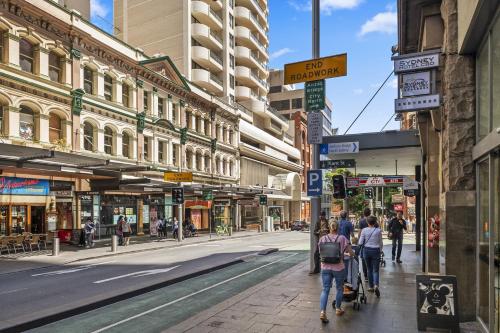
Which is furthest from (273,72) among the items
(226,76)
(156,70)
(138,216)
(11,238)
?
(11,238)

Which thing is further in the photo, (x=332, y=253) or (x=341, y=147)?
(x=341, y=147)

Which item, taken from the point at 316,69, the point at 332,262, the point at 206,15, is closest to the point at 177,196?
the point at 316,69

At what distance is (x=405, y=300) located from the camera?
894 cm

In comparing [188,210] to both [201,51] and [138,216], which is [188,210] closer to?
[138,216]

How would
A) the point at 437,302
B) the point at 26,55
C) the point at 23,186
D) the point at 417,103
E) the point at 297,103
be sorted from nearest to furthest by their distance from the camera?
1. the point at 437,302
2. the point at 417,103
3. the point at 23,186
4. the point at 26,55
5. the point at 297,103

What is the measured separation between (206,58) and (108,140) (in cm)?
2066

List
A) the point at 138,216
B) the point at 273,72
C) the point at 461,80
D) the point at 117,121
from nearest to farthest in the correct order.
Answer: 1. the point at 461,80
2. the point at 117,121
3. the point at 138,216
4. the point at 273,72

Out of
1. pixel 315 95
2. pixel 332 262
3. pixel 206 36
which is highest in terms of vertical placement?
pixel 206 36

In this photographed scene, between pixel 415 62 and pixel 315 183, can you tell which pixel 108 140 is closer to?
pixel 315 183

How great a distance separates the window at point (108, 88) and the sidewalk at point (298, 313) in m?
21.8

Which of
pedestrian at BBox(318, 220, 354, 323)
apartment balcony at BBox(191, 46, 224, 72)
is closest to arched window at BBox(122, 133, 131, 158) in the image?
apartment balcony at BBox(191, 46, 224, 72)

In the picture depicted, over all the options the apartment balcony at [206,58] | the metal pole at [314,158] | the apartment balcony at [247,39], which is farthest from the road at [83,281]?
the apartment balcony at [247,39]

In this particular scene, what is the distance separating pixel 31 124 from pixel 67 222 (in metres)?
6.07

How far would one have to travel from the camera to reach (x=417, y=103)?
25.3ft
